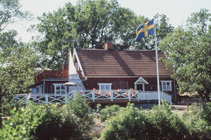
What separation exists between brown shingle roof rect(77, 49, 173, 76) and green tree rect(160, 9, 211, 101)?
6.87ft

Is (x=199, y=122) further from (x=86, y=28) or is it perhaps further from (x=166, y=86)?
(x=86, y=28)

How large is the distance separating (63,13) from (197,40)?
2639 cm

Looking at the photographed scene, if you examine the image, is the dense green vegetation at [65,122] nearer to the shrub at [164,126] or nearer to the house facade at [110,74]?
the shrub at [164,126]

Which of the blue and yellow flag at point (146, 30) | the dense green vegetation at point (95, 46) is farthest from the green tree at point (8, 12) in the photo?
the blue and yellow flag at point (146, 30)

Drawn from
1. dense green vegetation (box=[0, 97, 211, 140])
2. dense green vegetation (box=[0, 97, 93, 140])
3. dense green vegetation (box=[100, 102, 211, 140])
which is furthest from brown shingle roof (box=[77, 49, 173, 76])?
dense green vegetation (box=[100, 102, 211, 140])

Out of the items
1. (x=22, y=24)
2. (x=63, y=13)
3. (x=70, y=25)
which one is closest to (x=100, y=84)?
(x=22, y=24)

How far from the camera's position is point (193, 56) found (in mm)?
23281

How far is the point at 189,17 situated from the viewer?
104 feet

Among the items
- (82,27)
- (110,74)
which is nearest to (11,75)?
(110,74)

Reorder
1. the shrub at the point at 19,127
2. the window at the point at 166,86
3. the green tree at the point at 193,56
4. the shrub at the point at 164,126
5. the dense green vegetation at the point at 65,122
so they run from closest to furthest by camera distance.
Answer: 1. the shrub at the point at 19,127
2. the dense green vegetation at the point at 65,122
3. the shrub at the point at 164,126
4. the green tree at the point at 193,56
5. the window at the point at 166,86

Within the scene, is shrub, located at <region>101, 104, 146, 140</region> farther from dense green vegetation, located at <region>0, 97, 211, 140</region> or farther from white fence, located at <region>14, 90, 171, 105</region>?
white fence, located at <region>14, 90, 171, 105</region>

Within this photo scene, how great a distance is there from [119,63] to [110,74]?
9.08ft

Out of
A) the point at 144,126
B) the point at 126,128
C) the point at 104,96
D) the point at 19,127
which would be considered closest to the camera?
the point at 19,127

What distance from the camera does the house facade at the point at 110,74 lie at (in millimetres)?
30141
